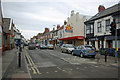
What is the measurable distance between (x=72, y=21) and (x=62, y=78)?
30.1 metres

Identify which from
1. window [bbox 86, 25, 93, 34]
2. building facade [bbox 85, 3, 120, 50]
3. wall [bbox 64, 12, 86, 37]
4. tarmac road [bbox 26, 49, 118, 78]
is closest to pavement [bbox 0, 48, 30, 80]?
tarmac road [bbox 26, 49, 118, 78]

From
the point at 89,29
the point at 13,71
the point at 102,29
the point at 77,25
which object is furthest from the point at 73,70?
the point at 77,25

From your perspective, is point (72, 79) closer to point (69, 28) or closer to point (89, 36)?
point (89, 36)

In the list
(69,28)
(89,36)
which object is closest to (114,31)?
(89,36)

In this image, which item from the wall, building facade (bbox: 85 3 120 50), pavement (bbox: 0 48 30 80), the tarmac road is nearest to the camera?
pavement (bbox: 0 48 30 80)

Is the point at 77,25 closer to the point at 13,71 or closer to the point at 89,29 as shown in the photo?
the point at 89,29

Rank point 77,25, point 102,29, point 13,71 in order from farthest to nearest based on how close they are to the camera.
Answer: point 77,25, point 102,29, point 13,71

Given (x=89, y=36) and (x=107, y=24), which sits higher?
(x=107, y=24)

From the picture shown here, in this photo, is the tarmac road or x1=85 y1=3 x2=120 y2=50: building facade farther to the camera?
x1=85 y1=3 x2=120 y2=50: building facade

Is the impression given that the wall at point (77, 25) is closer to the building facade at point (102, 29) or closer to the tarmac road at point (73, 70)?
the building facade at point (102, 29)

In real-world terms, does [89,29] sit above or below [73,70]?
above

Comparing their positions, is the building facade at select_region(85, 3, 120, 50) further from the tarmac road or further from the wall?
the tarmac road

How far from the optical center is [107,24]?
2075cm

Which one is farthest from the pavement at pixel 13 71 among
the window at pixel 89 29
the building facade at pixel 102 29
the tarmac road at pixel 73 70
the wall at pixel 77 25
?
the wall at pixel 77 25
